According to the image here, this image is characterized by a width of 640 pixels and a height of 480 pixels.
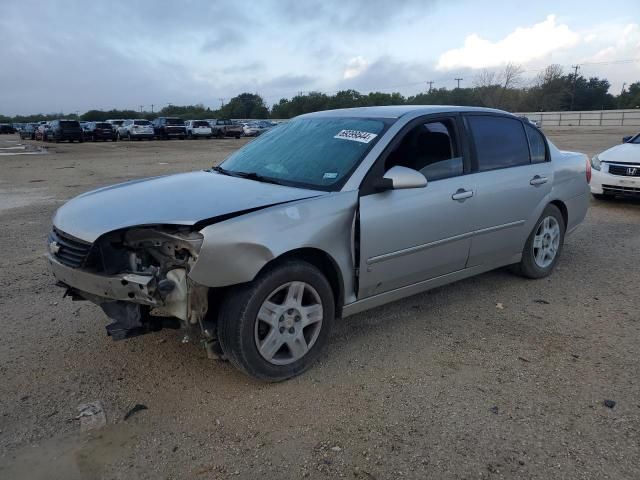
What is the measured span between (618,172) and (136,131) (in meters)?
37.2

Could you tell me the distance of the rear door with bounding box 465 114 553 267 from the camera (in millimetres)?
4391

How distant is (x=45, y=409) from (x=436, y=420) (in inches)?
87.3

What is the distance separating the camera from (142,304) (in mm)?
3074

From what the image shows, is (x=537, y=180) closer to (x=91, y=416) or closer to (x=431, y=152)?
(x=431, y=152)

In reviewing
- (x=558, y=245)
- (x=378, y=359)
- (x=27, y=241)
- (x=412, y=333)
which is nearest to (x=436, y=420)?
(x=378, y=359)

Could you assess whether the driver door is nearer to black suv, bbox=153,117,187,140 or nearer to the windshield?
the windshield

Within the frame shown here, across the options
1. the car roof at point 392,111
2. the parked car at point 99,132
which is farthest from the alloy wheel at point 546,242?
the parked car at point 99,132

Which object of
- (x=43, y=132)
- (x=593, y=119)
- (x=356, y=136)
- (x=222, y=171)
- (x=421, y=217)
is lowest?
(x=421, y=217)

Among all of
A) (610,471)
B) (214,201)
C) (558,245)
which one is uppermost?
(214,201)

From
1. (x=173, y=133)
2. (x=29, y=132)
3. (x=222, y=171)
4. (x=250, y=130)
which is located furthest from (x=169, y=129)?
(x=222, y=171)

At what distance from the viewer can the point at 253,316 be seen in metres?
3.10

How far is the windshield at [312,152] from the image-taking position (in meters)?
3.71

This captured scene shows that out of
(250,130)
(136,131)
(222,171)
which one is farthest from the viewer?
(250,130)

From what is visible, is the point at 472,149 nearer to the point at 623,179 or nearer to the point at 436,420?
the point at 436,420
